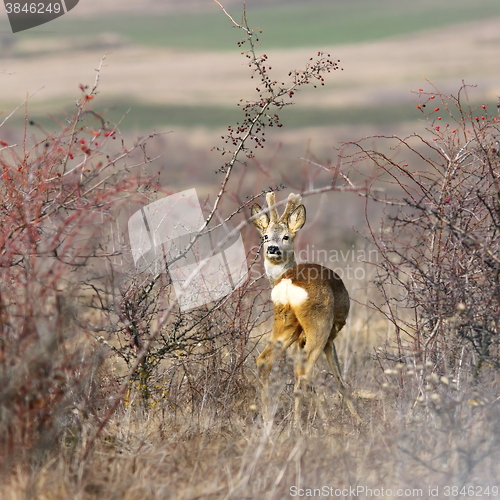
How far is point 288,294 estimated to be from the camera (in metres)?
6.32

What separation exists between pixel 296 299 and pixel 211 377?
1.43 m

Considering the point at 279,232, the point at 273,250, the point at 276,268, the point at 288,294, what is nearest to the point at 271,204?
the point at 279,232

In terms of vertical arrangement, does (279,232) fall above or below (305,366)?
above

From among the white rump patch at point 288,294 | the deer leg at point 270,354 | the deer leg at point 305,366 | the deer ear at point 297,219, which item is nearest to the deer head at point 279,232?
the deer ear at point 297,219

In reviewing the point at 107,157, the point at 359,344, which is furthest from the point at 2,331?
the point at 359,344

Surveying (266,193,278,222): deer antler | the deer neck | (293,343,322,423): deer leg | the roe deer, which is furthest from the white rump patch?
(266,193,278,222): deer antler

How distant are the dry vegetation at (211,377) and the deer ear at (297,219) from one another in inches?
17.5

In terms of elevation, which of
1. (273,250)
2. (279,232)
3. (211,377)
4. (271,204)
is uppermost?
(271,204)

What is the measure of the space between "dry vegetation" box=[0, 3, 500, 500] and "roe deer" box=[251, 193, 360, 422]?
0.29 m

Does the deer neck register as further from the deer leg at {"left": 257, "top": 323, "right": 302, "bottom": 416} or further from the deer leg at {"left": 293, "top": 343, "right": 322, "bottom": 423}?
the deer leg at {"left": 293, "top": 343, "right": 322, "bottom": 423}

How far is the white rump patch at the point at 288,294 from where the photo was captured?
248 inches

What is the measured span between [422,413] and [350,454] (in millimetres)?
1136

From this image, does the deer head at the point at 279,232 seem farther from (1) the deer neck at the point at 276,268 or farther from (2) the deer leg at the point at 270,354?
(2) the deer leg at the point at 270,354

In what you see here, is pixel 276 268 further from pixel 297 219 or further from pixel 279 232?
pixel 297 219
